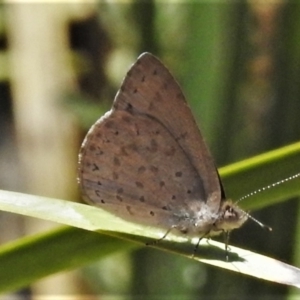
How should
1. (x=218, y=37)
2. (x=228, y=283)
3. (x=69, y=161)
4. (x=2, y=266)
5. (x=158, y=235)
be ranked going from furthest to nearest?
1. (x=69, y=161)
2. (x=228, y=283)
3. (x=218, y=37)
4. (x=158, y=235)
5. (x=2, y=266)

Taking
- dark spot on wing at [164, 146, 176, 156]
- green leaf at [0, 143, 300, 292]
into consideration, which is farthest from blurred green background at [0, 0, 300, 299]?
green leaf at [0, 143, 300, 292]

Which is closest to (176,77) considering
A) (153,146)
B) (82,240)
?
(153,146)

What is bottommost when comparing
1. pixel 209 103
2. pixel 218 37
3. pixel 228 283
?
pixel 228 283

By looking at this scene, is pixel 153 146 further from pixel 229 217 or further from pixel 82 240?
pixel 82 240

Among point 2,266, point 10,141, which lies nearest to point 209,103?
point 2,266

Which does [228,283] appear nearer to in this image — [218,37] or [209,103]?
[209,103]

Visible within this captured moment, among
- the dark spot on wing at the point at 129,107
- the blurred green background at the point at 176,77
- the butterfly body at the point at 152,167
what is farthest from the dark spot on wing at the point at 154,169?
the blurred green background at the point at 176,77

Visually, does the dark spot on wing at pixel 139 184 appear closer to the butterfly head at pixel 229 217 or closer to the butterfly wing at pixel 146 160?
the butterfly wing at pixel 146 160

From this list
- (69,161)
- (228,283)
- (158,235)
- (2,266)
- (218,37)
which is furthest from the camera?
(69,161)

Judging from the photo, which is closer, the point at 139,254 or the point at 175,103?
the point at 175,103
